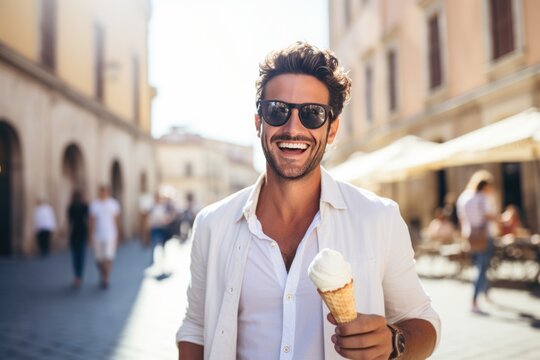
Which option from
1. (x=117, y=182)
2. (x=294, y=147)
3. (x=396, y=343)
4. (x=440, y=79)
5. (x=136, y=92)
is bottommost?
(x=396, y=343)

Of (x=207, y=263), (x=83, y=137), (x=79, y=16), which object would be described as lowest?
(x=207, y=263)

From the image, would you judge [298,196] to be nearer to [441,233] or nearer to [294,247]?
[294,247]

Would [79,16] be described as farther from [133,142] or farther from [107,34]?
[133,142]

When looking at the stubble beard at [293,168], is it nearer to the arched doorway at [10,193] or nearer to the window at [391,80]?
the arched doorway at [10,193]

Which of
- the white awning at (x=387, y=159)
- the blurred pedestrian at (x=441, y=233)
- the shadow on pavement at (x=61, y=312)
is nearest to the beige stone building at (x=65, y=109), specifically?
the shadow on pavement at (x=61, y=312)

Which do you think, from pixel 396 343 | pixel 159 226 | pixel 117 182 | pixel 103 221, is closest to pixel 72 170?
pixel 117 182

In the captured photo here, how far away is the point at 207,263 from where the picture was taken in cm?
218

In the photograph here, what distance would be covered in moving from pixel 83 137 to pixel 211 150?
5750cm

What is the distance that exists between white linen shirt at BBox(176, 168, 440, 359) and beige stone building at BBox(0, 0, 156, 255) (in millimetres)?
15319

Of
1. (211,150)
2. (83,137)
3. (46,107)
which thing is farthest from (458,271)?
(211,150)

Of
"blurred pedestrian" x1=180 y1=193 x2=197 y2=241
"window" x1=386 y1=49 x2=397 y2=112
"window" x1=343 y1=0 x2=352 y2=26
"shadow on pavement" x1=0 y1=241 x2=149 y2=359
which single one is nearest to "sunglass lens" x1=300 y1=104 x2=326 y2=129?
"shadow on pavement" x1=0 y1=241 x2=149 y2=359

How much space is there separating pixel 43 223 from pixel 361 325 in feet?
55.7

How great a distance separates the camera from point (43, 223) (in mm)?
17047

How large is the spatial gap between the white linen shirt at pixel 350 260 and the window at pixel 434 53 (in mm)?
18006
